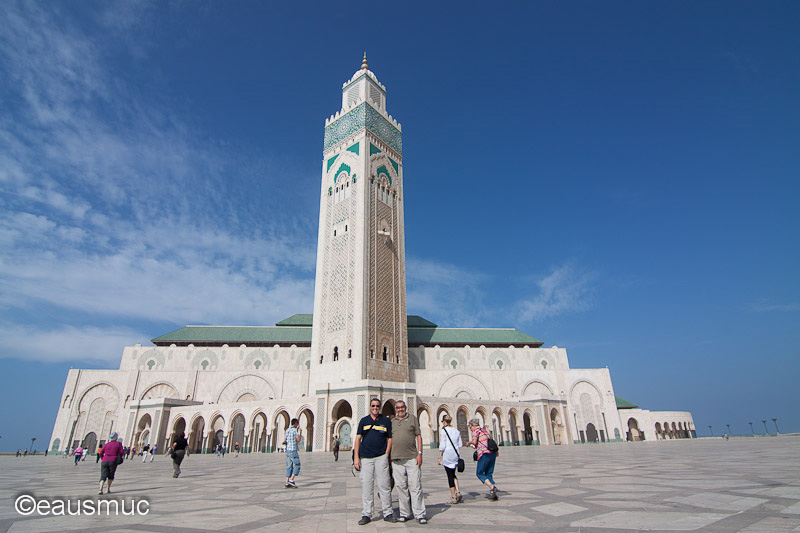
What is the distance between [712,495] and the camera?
4.73 metres

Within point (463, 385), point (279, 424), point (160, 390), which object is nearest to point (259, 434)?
point (279, 424)

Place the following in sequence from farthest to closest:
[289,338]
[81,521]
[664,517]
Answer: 1. [289,338]
2. [81,521]
3. [664,517]

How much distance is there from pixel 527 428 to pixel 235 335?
27.0 m

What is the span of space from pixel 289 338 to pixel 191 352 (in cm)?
852

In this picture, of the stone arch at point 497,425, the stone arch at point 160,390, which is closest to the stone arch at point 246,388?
the stone arch at point 160,390

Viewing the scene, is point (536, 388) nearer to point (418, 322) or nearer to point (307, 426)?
point (418, 322)

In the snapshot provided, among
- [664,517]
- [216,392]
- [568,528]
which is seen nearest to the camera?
A: [568,528]

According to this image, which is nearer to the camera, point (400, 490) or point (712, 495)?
point (400, 490)

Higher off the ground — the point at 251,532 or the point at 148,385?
the point at 148,385

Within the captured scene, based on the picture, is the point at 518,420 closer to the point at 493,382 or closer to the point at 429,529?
the point at 493,382

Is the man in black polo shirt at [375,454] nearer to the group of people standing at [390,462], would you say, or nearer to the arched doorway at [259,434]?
the group of people standing at [390,462]

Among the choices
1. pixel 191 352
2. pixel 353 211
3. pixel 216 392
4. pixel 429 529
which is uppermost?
pixel 353 211

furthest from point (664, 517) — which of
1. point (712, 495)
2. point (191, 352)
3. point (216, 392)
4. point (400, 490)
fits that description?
point (191, 352)

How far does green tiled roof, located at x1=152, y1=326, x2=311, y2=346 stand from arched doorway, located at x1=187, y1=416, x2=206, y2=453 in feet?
26.4
